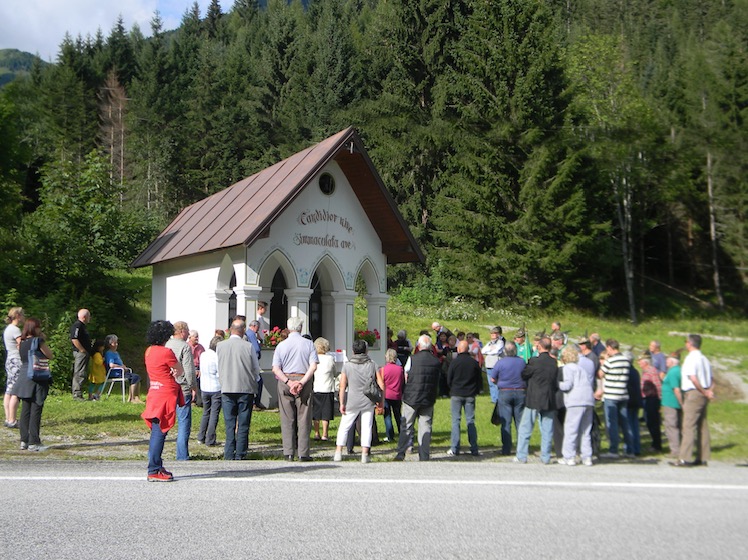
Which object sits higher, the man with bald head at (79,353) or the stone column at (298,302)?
the stone column at (298,302)

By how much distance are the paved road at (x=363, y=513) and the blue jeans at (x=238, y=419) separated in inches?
32.4

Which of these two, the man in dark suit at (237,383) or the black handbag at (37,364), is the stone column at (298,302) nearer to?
the man in dark suit at (237,383)

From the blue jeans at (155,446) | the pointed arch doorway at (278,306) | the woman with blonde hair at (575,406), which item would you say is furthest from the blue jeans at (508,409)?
the pointed arch doorway at (278,306)

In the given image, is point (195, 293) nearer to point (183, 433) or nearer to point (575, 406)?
point (183, 433)

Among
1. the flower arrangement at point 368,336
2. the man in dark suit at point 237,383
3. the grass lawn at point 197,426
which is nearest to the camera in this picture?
the man in dark suit at point 237,383

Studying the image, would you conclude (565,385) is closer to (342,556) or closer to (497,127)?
(342,556)

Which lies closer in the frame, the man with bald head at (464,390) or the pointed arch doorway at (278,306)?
the man with bald head at (464,390)

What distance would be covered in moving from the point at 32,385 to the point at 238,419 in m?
2.77

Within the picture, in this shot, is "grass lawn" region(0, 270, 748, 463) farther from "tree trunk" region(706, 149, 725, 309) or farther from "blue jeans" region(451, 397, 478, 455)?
"tree trunk" region(706, 149, 725, 309)

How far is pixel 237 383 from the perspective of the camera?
9.98 metres

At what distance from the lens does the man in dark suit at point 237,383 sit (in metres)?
9.99

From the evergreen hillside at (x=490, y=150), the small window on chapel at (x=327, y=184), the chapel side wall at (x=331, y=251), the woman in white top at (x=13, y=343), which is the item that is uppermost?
the evergreen hillside at (x=490, y=150)

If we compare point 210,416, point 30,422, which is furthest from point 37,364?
point 210,416

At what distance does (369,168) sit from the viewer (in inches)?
703
